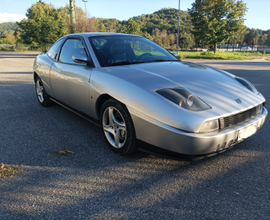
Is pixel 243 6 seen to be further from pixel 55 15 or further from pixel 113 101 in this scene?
pixel 113 101

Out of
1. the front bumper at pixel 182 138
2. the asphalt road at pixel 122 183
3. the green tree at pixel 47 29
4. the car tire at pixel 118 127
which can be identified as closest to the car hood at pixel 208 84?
the front bumper at pixel 182 138

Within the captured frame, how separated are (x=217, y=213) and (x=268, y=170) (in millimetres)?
1020

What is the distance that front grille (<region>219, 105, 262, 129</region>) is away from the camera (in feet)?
7.35

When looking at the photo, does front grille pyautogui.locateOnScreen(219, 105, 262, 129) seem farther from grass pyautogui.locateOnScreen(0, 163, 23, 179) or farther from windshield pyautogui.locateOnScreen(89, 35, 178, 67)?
grass pyautogui.locateOnScreen(0, 163, 23, 179)

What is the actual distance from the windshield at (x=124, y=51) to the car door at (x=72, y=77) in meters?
0.20

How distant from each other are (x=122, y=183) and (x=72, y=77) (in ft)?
5.99

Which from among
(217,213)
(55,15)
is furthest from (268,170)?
(55,15)

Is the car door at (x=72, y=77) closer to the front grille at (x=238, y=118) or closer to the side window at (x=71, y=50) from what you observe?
the side window at (x=71, y=50)

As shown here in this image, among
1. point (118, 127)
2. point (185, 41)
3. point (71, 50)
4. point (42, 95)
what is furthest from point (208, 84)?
point (185, 41)

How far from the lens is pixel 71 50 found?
3.73 meters

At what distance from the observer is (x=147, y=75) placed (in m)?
2.67

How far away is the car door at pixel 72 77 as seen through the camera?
10.2ft

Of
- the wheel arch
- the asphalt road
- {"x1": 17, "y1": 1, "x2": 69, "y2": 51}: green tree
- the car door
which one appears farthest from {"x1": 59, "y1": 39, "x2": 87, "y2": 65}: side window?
{"x1": 17, "y1": 1, "x2": 69, "y2": 51}: green tree

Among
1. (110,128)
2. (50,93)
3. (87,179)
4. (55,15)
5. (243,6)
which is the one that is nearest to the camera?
(87,179)
